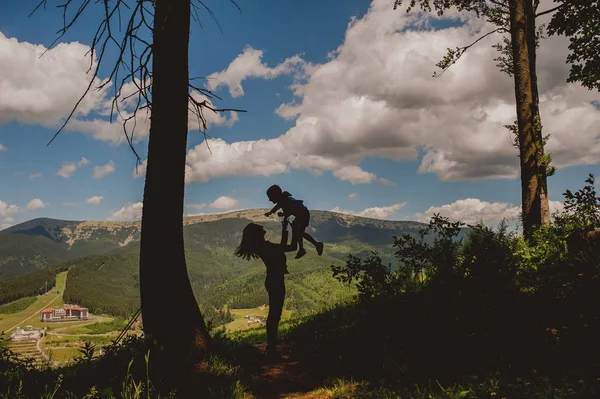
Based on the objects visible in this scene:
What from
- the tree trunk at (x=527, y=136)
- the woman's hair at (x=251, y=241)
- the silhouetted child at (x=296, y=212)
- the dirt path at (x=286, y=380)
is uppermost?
the tree trunk at (x=527, y=136)

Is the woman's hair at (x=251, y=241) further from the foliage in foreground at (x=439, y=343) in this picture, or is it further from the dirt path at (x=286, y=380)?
the dirt path at (x=286, y=380)

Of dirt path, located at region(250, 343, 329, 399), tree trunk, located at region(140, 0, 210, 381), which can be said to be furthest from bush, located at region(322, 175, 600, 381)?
tree trunk, located at region(140, 0, 210, 381)

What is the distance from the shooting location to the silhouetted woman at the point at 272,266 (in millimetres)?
6484

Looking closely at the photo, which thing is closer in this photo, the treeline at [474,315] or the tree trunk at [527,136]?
the treeline at [474,315]

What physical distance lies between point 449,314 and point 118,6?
6977 millimetres

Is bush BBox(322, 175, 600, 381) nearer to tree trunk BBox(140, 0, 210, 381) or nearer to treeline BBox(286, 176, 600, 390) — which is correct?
treeline BBox(286, 176, 600, 390)

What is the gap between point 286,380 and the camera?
5719mm

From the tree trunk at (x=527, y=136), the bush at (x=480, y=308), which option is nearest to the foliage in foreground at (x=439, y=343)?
the bush at (x=480, y=308)

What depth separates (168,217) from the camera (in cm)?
569

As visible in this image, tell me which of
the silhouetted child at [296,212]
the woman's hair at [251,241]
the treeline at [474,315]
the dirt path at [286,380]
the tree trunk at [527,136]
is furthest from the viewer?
the tree trunk at [527,136]

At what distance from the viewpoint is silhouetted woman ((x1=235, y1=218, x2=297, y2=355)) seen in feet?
21.3

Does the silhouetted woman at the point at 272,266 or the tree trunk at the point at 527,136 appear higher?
the tree trunk at the point at 527,136

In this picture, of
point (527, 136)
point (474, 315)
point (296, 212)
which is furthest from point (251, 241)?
point (527, 136)

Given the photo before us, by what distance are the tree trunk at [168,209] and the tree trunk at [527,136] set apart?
840 cm
